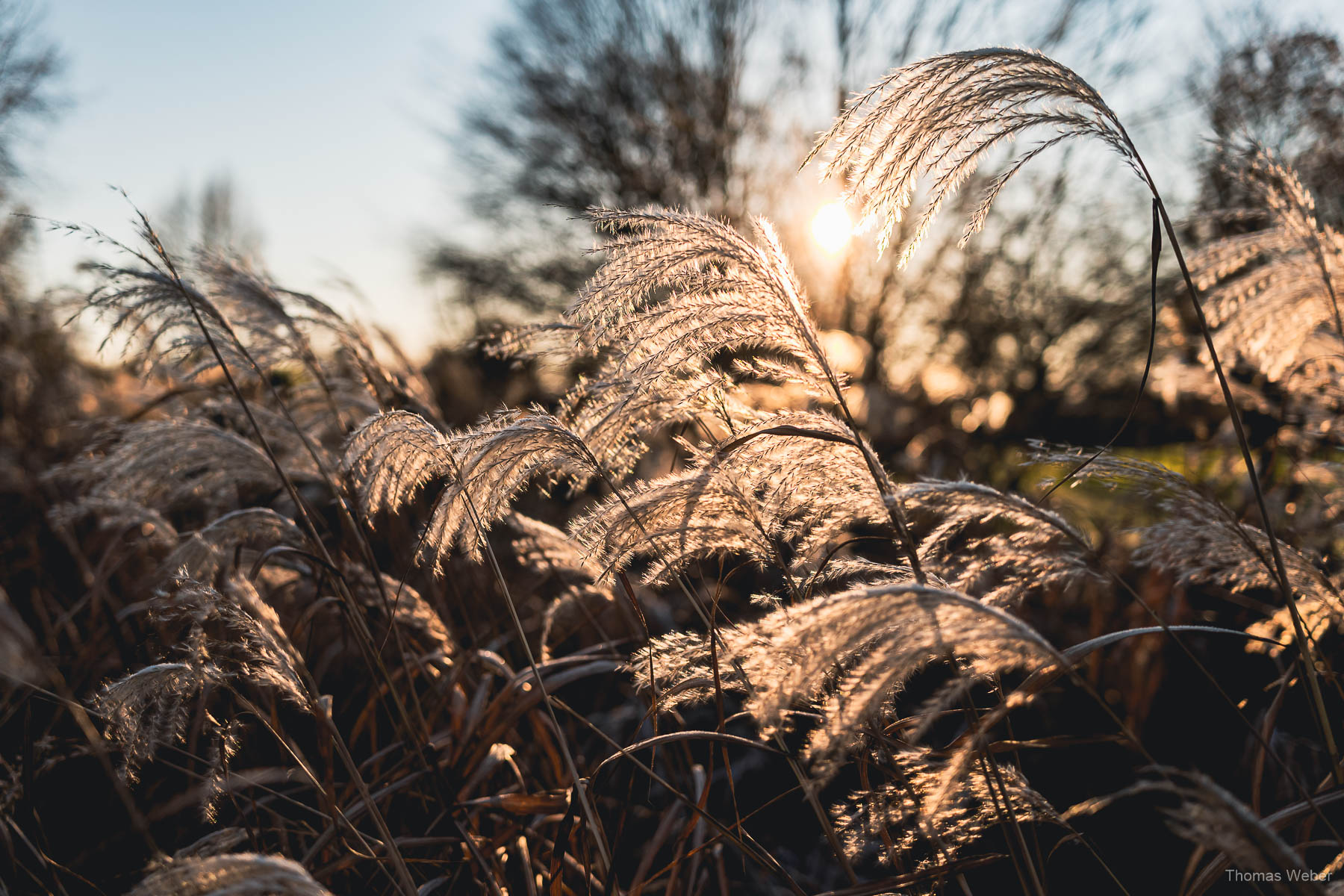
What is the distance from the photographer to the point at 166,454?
2.21 meters

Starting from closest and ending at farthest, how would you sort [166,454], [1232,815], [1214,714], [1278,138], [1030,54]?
[1232,815], [1030,54], [166,454], [1214,714], [1278,138]

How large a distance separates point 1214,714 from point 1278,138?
6879 mm

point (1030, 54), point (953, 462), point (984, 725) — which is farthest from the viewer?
point (953, 462)

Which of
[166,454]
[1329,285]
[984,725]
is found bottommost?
[984,725]

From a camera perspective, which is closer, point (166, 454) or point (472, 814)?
point (472, 814)

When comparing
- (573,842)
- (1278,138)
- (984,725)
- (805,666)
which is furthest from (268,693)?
(1278,138)

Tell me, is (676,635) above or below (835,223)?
below

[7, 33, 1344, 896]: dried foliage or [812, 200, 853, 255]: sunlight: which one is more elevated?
[812, 200, 853, 255]: sunlight

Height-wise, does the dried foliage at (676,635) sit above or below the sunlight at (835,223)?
below

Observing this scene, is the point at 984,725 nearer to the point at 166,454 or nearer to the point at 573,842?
the point at 573,842

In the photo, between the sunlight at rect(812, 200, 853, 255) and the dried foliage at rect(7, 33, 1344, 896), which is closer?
the dried foliage at rect(7, 33, 1344, 896)

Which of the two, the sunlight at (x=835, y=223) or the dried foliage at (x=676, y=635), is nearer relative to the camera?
the dried foliage at (x=676, y=635)

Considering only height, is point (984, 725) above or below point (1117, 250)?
below

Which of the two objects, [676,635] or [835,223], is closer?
[835,223]
